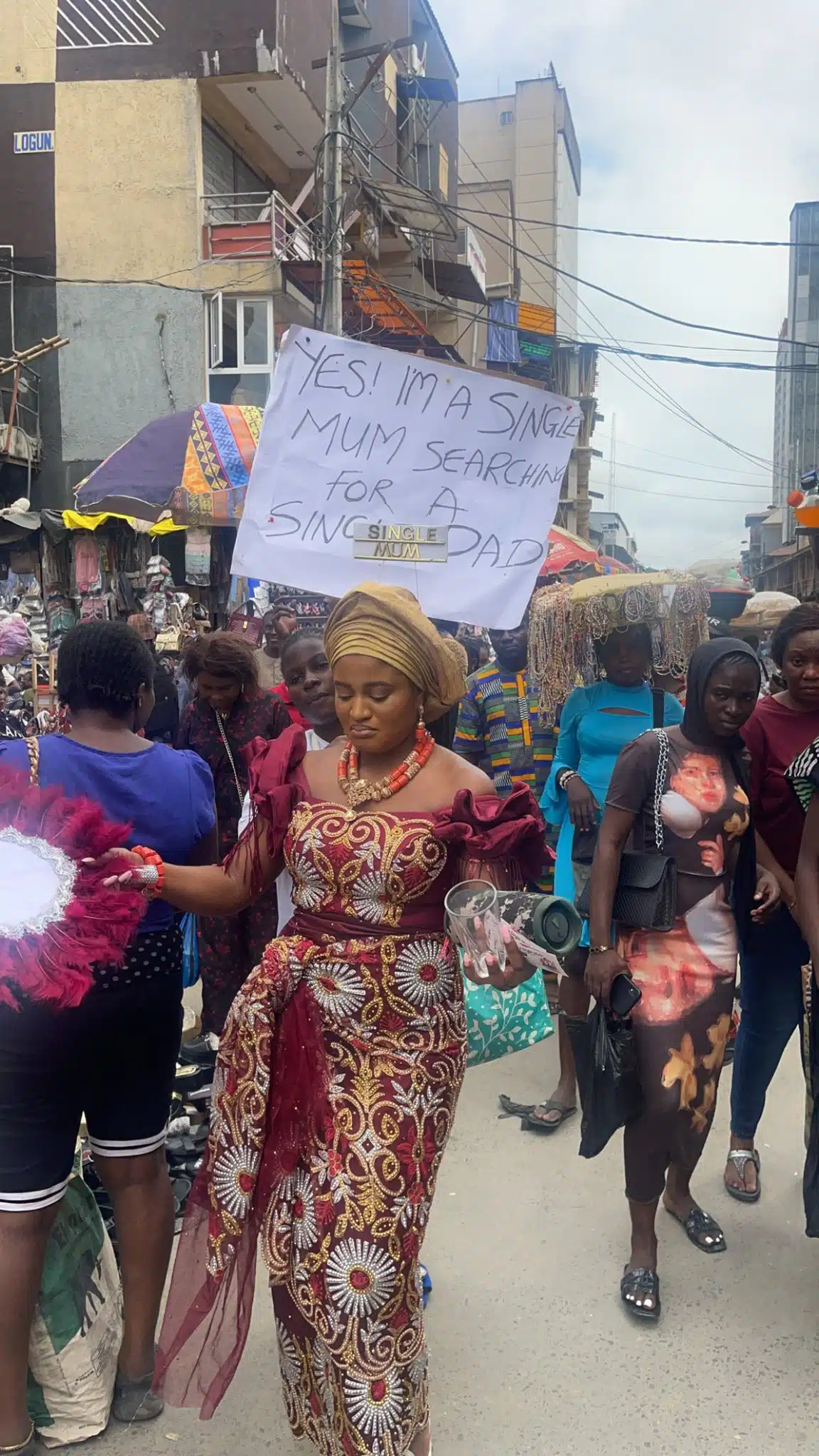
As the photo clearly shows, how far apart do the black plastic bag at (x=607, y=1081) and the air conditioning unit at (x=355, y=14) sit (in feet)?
76.3

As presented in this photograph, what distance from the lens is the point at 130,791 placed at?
2340 mm

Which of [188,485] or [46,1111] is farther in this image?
[188,485]

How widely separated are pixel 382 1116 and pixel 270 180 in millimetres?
20469

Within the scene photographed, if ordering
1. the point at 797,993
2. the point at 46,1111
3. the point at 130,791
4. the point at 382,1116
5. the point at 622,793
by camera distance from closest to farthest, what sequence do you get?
the point at 382,1116 < the point at 46,1111 < the point at 130,791 < the point at 622,793 < the point at 797,993

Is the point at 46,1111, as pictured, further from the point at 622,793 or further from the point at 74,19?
the point at 74,19

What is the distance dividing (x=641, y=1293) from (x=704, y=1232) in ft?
1.39

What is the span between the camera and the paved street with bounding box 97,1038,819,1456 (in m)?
2.38

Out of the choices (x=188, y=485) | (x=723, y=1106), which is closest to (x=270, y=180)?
(x=188, y=485)

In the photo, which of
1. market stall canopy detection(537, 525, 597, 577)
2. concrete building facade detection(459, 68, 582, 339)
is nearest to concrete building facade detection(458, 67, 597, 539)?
concrete building facade detection(459, 68, 582, 339)

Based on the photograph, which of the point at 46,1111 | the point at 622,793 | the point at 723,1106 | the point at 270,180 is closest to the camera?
the point at 46,1111

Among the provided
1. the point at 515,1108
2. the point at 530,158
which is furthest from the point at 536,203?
the point at 515,1108

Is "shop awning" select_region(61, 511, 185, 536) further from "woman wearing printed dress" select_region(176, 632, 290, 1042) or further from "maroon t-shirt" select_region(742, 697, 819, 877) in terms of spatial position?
"maroon t-shirt" select_region(742, 697, 819, 877)

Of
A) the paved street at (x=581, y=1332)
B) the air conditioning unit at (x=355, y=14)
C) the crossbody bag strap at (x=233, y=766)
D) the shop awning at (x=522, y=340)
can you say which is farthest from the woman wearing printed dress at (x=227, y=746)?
the shop awning at (x=522, y=340)

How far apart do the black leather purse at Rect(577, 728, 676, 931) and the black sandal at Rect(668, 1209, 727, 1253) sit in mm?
1050
